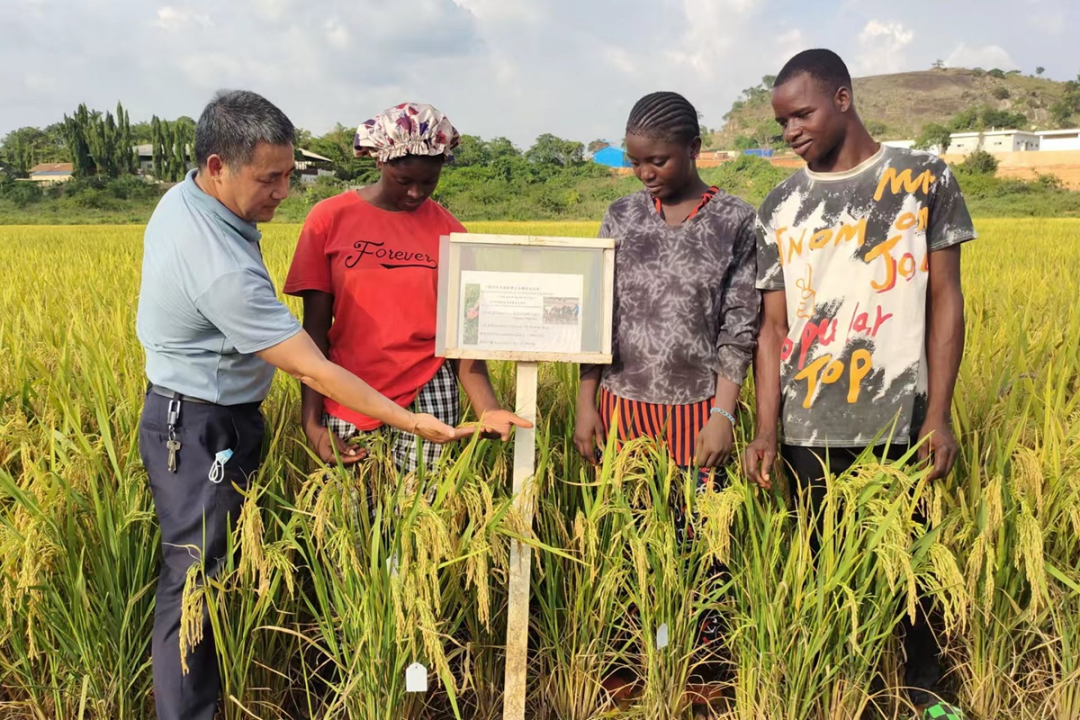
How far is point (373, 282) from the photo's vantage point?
1915mm

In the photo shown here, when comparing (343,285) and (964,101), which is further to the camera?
(964,101)

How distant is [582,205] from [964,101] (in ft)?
339

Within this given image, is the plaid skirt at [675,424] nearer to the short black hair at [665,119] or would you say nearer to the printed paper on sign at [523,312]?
the printed paper on sign at [523,312]

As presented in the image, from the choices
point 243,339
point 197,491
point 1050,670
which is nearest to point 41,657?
point 197,491

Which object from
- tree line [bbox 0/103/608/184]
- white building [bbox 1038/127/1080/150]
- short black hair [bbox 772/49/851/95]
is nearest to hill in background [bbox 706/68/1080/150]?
white building [bbox 1038/127/1080/150]

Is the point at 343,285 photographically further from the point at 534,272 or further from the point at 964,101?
the point at 964,101

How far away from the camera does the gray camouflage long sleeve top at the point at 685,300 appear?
1890 millimetres

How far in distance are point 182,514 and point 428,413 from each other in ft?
2.10

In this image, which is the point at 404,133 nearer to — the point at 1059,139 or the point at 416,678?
the point at 416,678

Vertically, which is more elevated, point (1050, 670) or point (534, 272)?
point (534, 272)

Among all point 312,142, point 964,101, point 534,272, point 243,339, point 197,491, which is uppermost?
point 964,101

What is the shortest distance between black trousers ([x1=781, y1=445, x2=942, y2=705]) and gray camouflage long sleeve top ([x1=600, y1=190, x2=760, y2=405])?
0.27 m

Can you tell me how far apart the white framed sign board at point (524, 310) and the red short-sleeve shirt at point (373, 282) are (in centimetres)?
19

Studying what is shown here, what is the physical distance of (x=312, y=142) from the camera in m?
44.4
